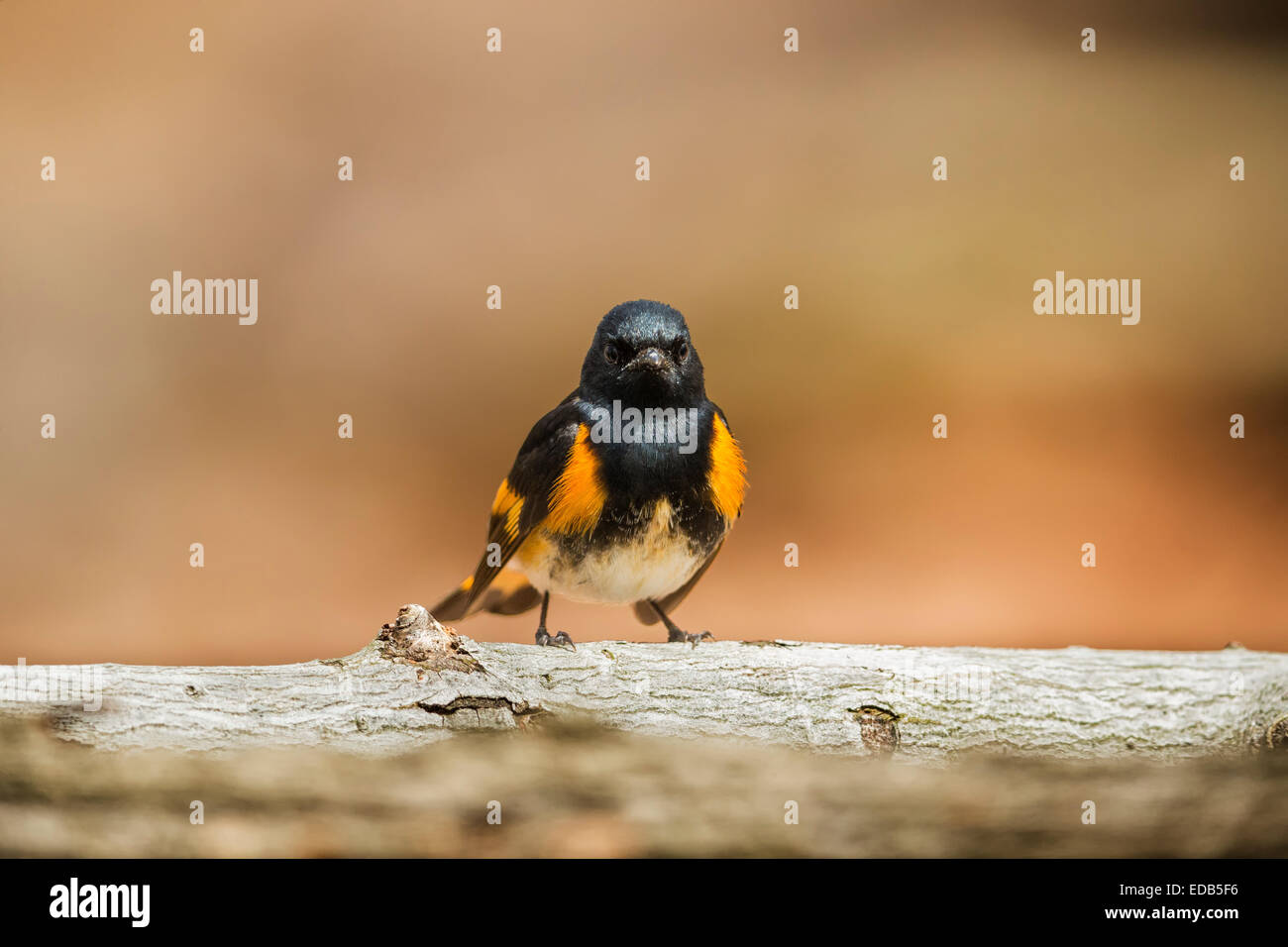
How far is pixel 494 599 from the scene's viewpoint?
11.6 ft

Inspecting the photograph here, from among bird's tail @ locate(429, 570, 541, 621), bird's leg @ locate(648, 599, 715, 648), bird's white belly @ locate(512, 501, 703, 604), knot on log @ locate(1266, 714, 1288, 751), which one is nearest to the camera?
knot on log @ locate(1266, 714, 1288, 751)

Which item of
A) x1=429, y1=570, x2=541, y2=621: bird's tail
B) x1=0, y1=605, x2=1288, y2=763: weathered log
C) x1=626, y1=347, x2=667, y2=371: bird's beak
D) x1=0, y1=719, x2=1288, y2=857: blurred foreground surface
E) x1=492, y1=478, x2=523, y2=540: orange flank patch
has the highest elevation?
x1=626, y1=347, x2=667, y2=371: bird's beak

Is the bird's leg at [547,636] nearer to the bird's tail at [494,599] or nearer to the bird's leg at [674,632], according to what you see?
the bird's tail at [494,599]

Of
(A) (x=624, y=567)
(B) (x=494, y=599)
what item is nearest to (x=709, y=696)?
(A) (x=624, y=567)

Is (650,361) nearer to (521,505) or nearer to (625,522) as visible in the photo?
(625,522)

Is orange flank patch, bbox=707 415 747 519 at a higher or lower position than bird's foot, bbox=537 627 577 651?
higher

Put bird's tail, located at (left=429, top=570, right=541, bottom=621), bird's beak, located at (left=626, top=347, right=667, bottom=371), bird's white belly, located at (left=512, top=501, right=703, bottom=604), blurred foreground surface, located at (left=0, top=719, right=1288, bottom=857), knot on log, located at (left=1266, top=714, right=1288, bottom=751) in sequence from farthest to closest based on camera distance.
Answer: bird's tail, located at (left=429, top=570, right=541, bottom=621) → bird's white belly, located at (left=512, top=501, right=703, bottom=604) → bird's beak, located at (left=626, top=347, right=667, bottom=371) → knot on log, located at (left=1266, top=714, right=1288, bottom=751) → blurred foreground surface, located at (left=0, top=719, right=1288, bottom=857)

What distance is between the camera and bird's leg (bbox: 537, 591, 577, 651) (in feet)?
8.95

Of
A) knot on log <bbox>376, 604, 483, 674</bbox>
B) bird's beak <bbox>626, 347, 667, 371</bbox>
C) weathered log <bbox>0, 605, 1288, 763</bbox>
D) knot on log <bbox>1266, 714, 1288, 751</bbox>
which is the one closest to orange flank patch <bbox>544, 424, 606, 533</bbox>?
bird's beak <bbox>626, 347, 667, 371</bbox>

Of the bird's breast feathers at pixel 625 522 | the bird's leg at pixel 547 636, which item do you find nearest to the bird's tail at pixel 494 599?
the bird's leg at pixel 547 636

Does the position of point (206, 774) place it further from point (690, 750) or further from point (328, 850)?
point (690, 750)

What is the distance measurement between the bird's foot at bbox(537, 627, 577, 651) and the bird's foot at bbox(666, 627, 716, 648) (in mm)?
312

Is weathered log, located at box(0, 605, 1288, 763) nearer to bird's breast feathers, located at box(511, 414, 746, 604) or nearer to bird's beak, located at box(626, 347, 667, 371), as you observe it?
bird's breast feathers, located at box(511, 414, 746, 604)

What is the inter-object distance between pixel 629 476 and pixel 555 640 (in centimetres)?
50
